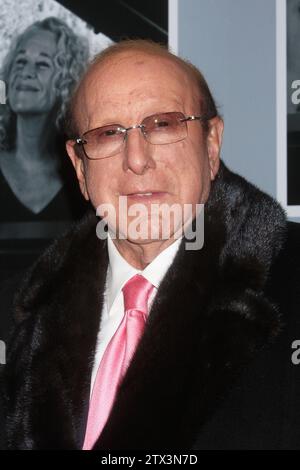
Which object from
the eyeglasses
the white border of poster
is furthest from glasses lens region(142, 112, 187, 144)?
the white border of poster

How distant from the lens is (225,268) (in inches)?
47.0

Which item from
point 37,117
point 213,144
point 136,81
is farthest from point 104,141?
point 37,117

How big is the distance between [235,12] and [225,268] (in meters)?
0.76

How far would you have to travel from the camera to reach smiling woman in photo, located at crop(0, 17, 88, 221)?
5.57ft

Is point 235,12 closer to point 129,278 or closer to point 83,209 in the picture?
point 83,209

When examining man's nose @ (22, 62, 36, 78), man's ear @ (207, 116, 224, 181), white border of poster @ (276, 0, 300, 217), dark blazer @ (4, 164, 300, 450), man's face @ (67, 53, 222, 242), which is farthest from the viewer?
man's nose @ (22, 62, 36, 78)

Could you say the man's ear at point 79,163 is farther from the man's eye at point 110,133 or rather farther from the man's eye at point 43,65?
the man's eye at point 43,65

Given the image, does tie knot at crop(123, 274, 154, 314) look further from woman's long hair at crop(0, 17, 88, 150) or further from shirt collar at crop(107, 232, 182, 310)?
woman's long hair at crop(0, 17, 88, 150)

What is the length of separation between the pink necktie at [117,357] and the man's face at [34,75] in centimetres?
67

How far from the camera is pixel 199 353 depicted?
113cm

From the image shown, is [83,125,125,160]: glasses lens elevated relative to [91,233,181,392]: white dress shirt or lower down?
elevated

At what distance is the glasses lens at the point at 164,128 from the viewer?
1200mm

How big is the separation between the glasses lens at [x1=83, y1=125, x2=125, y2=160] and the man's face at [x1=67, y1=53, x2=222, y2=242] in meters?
0.01

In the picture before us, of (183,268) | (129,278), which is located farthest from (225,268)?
(129,278)
